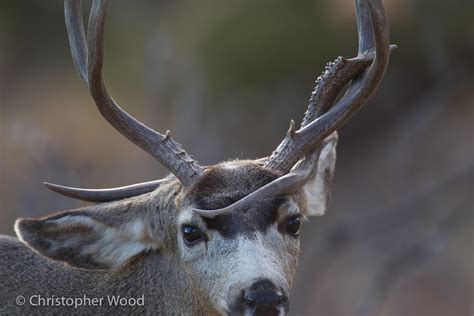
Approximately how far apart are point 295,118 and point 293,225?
49.0ft

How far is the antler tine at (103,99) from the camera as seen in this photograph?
692 centimetres

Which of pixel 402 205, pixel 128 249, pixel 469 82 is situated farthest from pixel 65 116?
pixel 128 249

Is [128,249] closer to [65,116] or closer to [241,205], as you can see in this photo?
[241,205]

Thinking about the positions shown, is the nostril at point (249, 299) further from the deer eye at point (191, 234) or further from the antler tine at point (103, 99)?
the antler tine at point (103, 99)

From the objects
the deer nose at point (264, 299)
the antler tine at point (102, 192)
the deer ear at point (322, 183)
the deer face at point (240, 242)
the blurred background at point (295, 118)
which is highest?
the blurred background at point (295, 118)

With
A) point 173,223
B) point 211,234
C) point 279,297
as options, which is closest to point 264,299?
point 279,297

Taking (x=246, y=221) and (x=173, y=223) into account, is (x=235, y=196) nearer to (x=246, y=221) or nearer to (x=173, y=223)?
(x=246, y=221)

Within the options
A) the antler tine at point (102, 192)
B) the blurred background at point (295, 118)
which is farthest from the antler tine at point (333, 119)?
the blurred background at point (295, 118)

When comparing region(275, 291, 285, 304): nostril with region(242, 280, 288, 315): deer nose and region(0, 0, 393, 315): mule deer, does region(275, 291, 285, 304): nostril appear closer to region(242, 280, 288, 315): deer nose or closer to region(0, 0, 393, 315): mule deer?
region(242, 280, 288, 315): deer nose

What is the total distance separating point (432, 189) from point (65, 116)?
1057cm

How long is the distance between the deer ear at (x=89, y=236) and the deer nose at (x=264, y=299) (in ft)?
4.08

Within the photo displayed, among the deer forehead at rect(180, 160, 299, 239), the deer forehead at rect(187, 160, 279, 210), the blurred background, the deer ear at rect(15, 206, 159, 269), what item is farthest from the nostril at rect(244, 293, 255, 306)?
the blurred background

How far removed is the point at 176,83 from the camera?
23.2 meters

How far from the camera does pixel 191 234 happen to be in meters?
6.87
